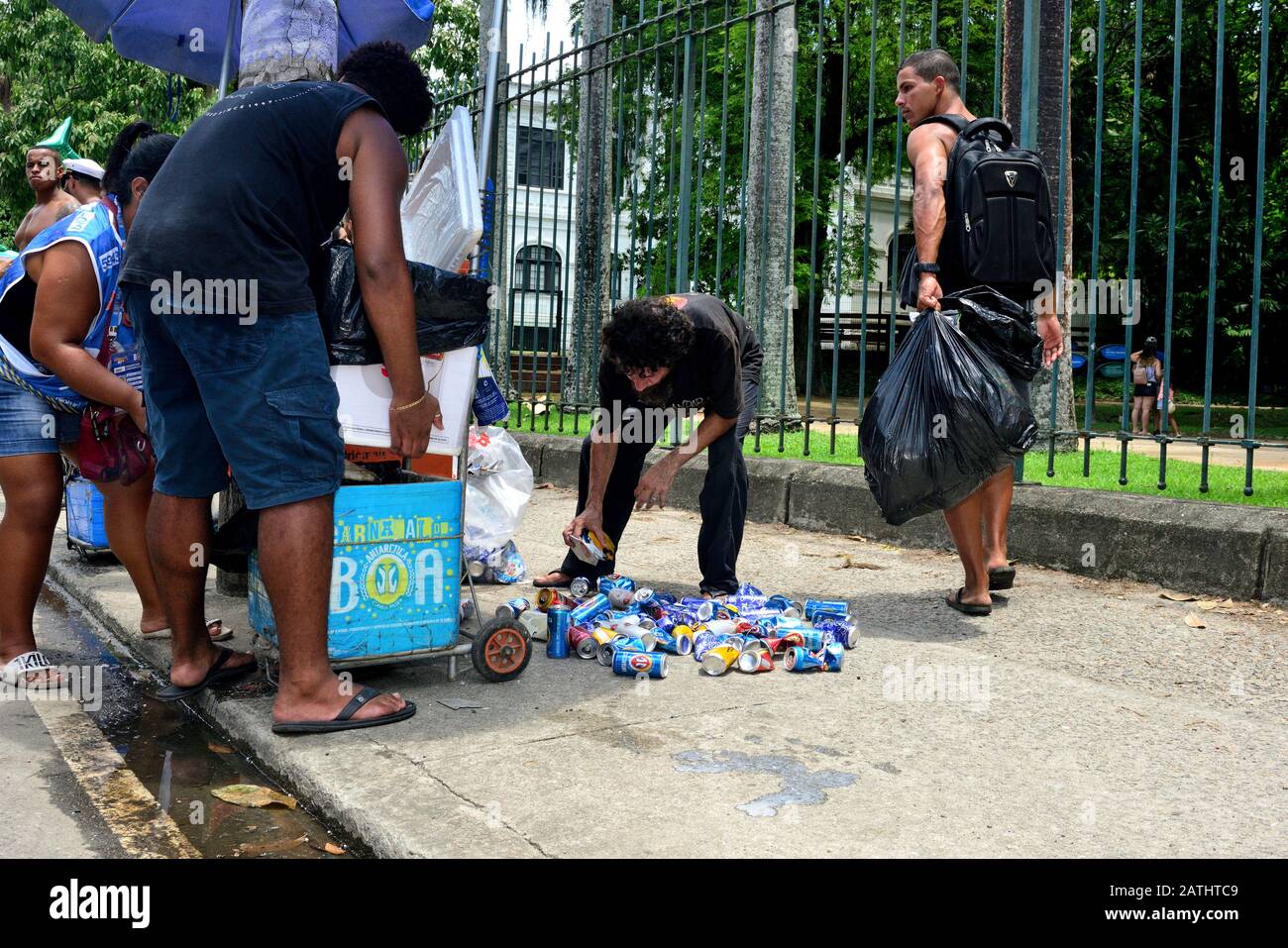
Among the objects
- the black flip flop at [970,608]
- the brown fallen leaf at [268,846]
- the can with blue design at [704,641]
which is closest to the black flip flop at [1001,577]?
the black flip flop at [970,608]

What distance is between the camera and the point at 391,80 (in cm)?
323

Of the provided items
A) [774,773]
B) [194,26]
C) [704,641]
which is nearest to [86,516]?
[194,26]

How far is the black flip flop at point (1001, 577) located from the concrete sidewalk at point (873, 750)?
0.16 metres

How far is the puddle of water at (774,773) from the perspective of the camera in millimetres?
2490

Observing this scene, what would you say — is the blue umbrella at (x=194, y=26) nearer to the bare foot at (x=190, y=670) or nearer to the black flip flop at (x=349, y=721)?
the bare foot at (x=190, y=670)

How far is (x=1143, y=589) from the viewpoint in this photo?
184 inches

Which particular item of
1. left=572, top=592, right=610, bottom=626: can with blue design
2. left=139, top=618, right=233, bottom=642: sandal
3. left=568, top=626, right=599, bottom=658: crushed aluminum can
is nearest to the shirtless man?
left=139, top=618, right=233, bottom=642: sandal

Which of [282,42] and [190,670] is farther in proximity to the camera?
[190,670]

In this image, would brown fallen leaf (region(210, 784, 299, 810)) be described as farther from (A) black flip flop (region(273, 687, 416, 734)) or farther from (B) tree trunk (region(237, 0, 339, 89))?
(B) tree trunk (region(237, 0, 339, 89))

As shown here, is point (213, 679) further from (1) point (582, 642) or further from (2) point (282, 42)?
(2) point (282, 42)

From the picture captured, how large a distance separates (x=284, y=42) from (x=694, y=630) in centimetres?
223

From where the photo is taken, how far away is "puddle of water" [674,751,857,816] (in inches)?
98.0

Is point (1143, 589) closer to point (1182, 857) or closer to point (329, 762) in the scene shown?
point (1182, 857)

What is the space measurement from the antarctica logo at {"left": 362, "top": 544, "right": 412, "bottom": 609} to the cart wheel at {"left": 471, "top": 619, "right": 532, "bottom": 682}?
0.29m
